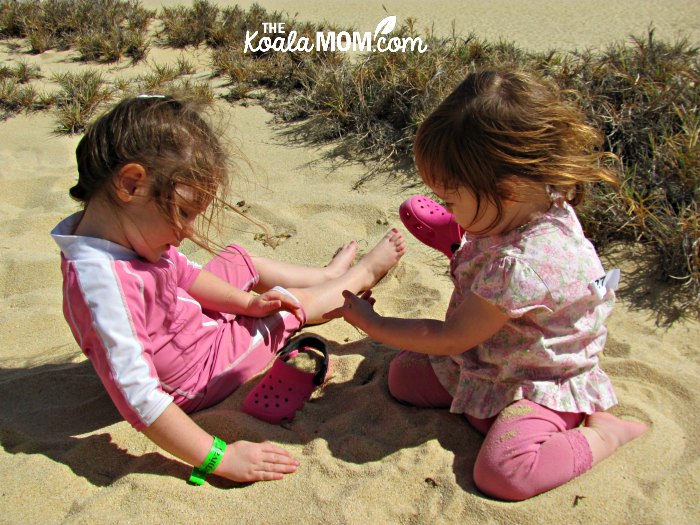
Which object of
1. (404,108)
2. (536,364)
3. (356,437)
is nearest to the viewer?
(536,364)

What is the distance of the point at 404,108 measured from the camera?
Answer: 3.68m

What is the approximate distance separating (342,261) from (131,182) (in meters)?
1.23

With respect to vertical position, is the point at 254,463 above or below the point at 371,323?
below

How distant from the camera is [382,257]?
2.76m

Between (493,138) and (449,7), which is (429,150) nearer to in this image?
(493,138)

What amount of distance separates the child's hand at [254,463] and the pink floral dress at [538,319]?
1.61 ft

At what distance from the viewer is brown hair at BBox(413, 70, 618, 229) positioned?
1.66 m

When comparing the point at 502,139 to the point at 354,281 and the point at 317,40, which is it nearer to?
the point at 354,281

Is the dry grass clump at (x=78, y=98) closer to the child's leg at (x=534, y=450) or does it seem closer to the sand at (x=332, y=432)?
the sand at (x=332, y=432)

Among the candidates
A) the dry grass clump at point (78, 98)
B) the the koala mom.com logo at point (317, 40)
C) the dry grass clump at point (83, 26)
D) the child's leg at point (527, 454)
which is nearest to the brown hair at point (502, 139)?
the child's leg at point (527, 454)

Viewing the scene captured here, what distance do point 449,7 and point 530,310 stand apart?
4.56m

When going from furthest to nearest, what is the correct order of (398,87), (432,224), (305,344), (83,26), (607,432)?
(83,26) < (398,87) < (432,224) < (305,344) < (607,432)

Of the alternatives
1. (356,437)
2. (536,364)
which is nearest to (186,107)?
(356,437)

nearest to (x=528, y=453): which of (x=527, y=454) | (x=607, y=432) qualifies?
(x=527, y=454)
